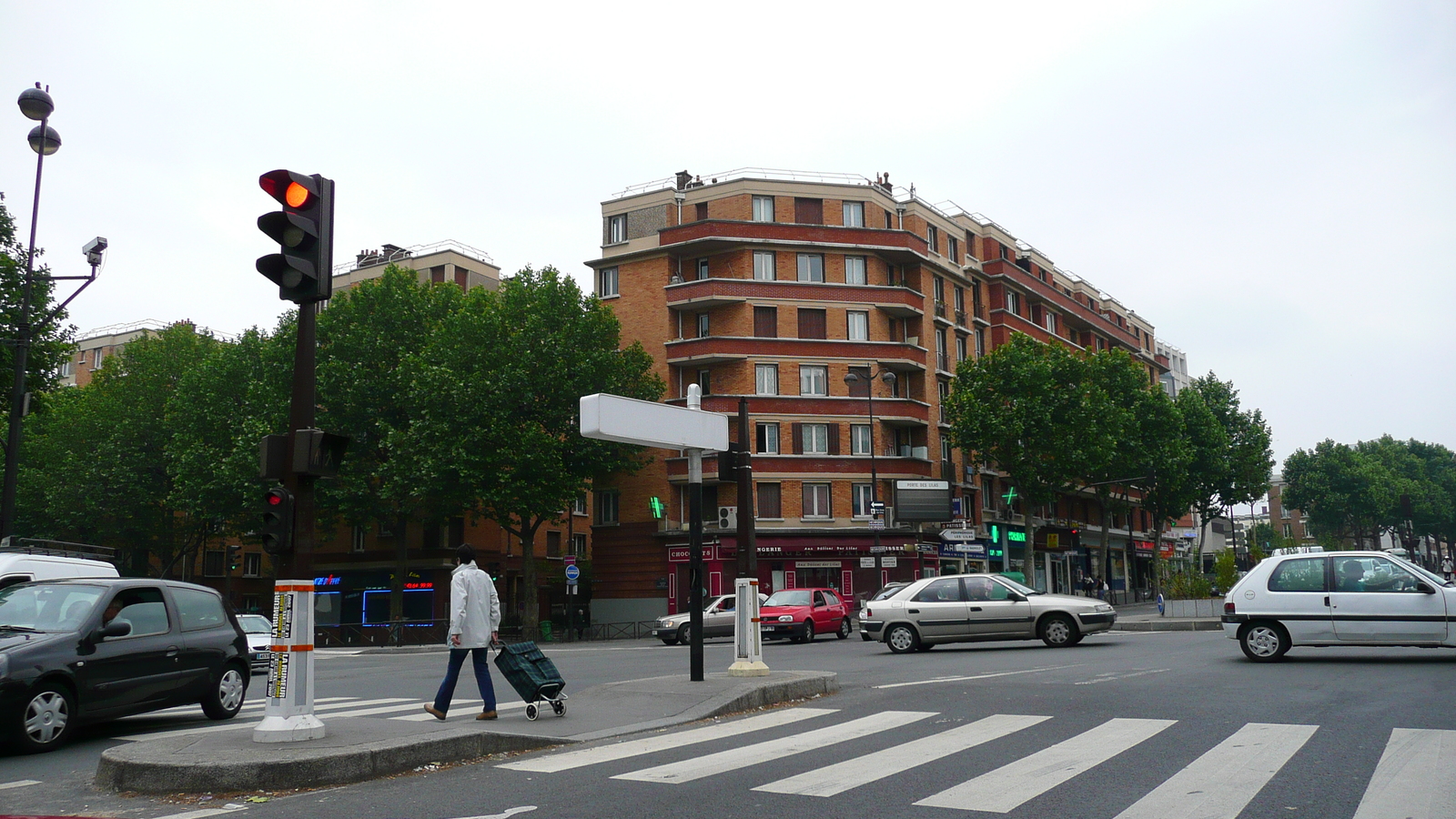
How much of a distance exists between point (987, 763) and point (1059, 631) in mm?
14298

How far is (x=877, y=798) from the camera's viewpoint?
6465 mm

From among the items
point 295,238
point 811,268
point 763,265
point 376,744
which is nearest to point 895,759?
point 376,744

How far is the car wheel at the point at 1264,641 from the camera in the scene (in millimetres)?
14922

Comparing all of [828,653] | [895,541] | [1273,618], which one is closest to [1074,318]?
[895,541]

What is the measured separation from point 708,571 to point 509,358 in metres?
12.3

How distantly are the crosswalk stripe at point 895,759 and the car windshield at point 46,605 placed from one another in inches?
281

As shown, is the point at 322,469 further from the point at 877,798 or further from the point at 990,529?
the point at 990,529

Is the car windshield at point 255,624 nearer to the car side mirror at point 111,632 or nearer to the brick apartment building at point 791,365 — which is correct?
the car side mirror at point 111,632

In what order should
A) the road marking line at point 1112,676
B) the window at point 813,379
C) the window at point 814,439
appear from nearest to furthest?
1. the road marking line at point 1112,676
2. the window at point 814,439
3. the window at point 813,379

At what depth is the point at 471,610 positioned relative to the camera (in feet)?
32.2

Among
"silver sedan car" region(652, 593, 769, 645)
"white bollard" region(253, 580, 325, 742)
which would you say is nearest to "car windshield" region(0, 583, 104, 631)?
"white bollard" region(253, 580, 325, 742)

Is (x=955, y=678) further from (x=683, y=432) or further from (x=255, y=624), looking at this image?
(x=255, y=624)

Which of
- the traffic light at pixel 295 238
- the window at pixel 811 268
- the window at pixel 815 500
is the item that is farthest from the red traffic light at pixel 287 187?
the window at pixel 811 268

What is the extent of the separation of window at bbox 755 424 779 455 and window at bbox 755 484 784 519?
5.08ft
